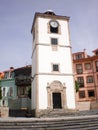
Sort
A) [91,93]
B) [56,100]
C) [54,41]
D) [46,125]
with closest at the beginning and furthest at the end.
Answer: [46,125] → [56,100] → [54,41] → [91,93]

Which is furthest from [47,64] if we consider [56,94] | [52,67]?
[56,94]

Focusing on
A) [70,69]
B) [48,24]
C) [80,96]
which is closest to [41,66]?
[70,69]

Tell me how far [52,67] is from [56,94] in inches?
145

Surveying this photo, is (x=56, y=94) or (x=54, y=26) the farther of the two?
(x=54, y=26)

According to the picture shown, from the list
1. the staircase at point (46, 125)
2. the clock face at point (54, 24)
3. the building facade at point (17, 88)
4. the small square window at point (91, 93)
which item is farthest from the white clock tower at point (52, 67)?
the small square window at point (91, 93)

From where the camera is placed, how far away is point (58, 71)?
24.2 meters

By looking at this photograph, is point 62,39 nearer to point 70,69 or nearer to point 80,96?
point 70,69

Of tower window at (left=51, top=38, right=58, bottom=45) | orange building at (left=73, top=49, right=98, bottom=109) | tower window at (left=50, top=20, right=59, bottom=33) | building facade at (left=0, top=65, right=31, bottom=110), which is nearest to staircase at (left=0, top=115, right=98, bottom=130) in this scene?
tower window at (left=51, top=38, right=58, bottom=45)

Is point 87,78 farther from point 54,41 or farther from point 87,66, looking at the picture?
point 54,41

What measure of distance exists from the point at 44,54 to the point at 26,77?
17.8 meters

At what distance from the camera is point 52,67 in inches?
955

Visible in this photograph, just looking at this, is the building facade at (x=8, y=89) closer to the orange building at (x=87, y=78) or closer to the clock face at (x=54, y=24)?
the orange building at (x=87, y=78)

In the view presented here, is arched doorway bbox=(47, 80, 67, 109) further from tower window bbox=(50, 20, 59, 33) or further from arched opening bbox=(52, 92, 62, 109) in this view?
tower window bbox=(50, 20, 59, 33)

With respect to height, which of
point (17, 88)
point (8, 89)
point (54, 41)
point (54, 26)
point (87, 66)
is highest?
point (54, 26)
